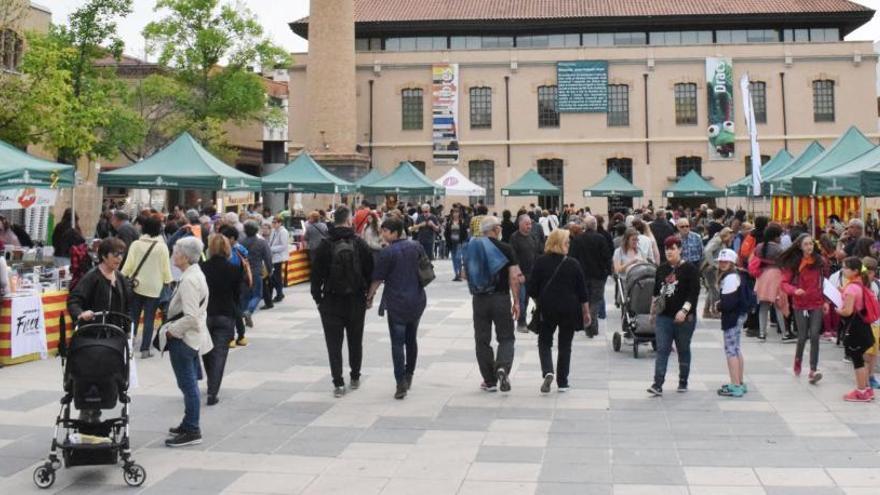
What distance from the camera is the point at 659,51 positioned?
43031 millimetres

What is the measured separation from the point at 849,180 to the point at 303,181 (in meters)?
14.8

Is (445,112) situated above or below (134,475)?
above

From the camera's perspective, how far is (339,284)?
9.31m

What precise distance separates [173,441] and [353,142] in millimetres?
33667

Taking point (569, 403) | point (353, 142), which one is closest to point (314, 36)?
point (353, 142)

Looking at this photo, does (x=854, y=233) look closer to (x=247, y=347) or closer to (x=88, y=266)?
(x=247, y=347)

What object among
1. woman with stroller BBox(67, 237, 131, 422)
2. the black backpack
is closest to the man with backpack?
the black backpack

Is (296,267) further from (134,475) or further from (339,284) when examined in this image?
(134,475)

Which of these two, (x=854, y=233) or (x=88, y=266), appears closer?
(x=88, y=266)

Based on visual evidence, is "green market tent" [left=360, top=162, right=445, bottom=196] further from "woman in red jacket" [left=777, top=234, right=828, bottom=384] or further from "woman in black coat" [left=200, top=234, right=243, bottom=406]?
"woman in black coat" [left=200, top=234, right=243, bottom=406]

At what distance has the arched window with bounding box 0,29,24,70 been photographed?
87.0 ft

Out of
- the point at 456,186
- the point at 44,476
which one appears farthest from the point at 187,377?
the point at 456,186

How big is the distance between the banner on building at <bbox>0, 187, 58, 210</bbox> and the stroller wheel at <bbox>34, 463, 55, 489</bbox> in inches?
400

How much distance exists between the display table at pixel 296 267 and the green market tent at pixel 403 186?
5902 millimetres
